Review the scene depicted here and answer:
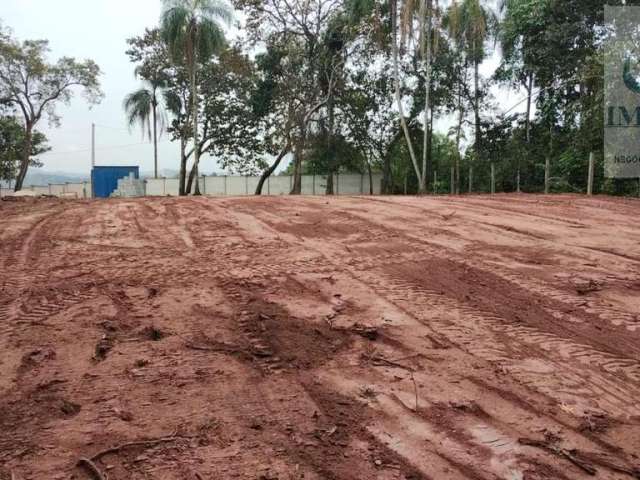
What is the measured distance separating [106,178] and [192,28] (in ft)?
41.7

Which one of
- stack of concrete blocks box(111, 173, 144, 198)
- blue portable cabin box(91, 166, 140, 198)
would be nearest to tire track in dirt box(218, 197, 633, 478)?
stack of concrete blocks box(111, 173, 144, 198)

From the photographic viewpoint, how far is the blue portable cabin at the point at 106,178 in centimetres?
2702

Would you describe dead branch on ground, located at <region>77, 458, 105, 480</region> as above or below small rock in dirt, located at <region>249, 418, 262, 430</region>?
below

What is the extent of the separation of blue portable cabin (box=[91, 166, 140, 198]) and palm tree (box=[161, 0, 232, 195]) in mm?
11322

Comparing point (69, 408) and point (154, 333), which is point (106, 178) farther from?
point (69, 408)

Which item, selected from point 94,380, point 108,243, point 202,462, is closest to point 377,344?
point 202,462

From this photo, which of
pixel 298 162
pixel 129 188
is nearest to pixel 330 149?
pixel 298 162

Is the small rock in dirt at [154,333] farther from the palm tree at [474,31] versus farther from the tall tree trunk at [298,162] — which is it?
the tall tree trunk at [298,162]

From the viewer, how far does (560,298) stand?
401cm

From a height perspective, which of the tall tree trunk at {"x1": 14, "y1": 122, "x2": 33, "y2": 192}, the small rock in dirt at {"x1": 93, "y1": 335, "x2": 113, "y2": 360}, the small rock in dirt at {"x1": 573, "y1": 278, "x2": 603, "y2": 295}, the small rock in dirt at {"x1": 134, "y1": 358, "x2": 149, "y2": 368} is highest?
the tall tree trunk at {"x1": 14, "y1": 122, "x2": 33, "y2": 192}

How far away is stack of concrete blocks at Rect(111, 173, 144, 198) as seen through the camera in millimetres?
26094

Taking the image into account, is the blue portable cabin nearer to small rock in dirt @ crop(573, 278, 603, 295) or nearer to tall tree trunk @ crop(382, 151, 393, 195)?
tall tree trunk @ crop(382, 151, 393, 195)

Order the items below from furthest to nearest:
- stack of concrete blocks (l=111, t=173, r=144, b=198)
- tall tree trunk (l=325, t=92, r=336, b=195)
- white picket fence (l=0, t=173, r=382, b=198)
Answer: white picket fence (l=0, t=173, r=382, b=198)
stack of concrete blocks (l=111, t=173, r=144, b=198)
tall tree trunk (l=325, t=92, r=336, b=195)

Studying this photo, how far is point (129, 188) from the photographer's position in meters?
26.2
